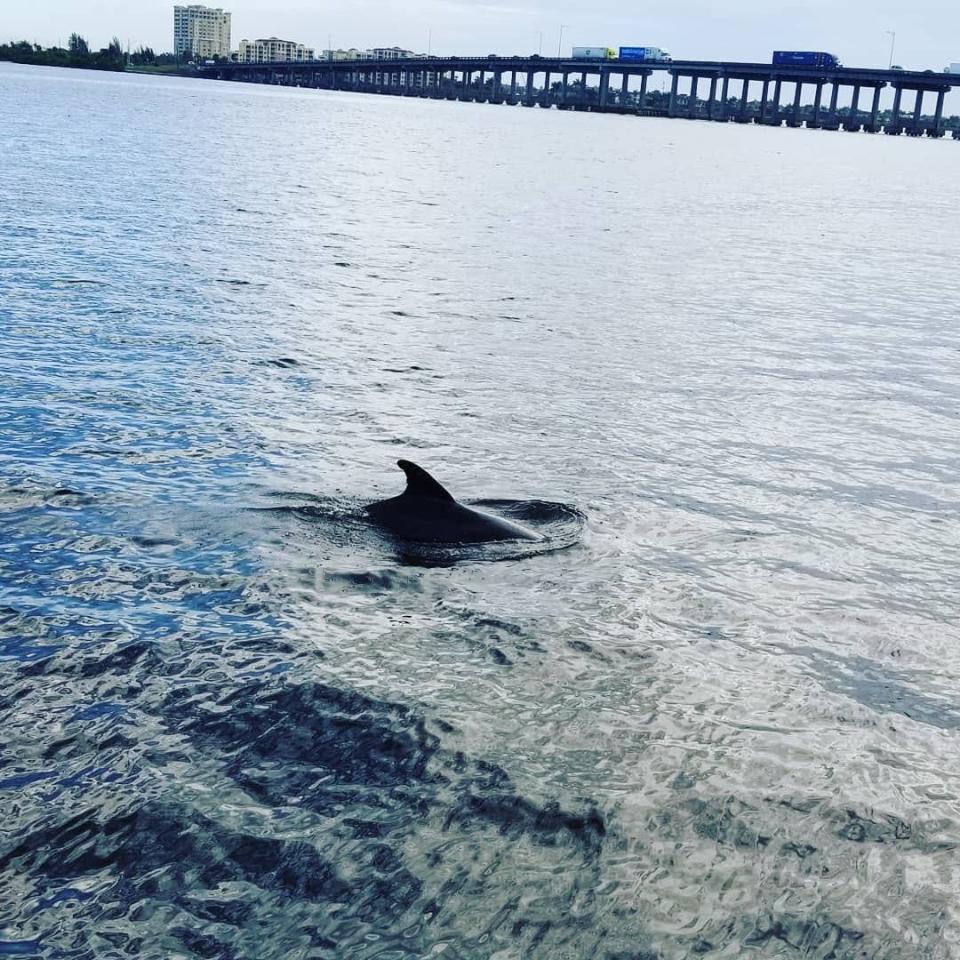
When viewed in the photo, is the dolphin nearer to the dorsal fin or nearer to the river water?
the dorsal fin

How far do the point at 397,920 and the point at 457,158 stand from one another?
299 ft

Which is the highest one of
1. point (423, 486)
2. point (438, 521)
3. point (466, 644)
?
point (423, 486)

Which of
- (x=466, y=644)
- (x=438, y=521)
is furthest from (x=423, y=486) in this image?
(x=466, y=644)

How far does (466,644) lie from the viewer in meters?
8.95

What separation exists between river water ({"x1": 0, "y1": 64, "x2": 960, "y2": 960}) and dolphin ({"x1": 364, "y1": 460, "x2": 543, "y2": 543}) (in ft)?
1.56

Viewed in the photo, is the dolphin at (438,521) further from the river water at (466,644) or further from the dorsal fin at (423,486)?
the river water at (466,644)

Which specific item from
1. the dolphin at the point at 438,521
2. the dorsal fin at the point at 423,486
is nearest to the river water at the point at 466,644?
the dolphin at the point at 438,521

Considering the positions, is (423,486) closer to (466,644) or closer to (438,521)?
(438,521)

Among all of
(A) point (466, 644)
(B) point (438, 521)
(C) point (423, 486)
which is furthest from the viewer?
(B) point (438, 521)

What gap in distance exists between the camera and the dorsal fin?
34.8ft

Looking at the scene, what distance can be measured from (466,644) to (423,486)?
2.36 meters

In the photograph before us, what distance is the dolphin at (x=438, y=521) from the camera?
36.0ft

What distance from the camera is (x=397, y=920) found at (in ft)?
19.0

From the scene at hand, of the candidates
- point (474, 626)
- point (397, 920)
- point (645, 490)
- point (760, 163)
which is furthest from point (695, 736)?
point (760, 163)
